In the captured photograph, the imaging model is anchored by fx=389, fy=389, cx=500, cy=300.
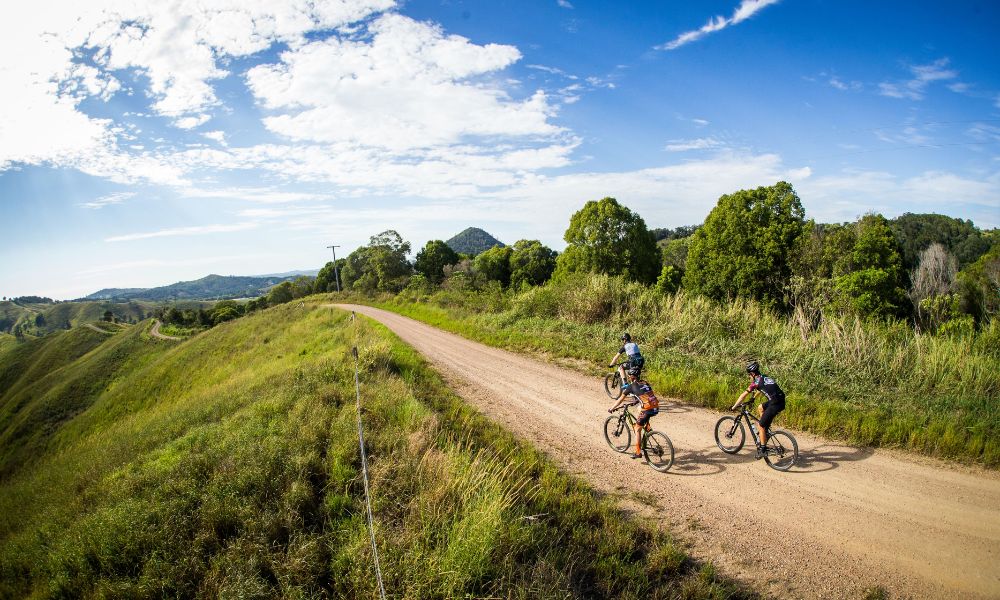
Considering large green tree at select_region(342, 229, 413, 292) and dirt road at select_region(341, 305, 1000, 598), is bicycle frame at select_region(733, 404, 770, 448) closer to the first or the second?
dirt road at select_region(341, 305, 1000, 598)

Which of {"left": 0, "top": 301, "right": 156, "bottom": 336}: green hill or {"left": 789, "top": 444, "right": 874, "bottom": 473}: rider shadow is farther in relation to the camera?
{"left": 0, "top": 301, "right": 156, "bottom": 336}: green hill

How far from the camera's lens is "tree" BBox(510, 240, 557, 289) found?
59781mm

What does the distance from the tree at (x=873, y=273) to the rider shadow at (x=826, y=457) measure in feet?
56.9

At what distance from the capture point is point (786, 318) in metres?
13.6

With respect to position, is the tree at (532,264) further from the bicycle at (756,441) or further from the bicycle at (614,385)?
the bicycle at (756,441)

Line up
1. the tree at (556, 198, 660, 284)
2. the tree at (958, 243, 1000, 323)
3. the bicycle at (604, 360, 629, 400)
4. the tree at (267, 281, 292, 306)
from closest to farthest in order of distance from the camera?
the bicycle at (604, 360, 629, 400)
the tree at (958, 243, 1000, 323)
the tree at (556, 198, 660, 284)
the tree at (267, 281, 292, 306)

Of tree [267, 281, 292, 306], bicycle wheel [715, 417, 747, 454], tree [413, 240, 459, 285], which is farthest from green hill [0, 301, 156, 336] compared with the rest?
bicycle wheel [715, 417, 747, 454]

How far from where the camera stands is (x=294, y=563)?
438 cm

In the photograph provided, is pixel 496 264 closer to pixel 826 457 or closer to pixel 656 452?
pixel 656 452

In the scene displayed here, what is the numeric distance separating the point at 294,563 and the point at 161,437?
949 cm

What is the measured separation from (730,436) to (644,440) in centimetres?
181

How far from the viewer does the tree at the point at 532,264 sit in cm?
5978

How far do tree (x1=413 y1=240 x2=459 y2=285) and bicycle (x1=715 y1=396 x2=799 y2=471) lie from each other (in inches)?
2144

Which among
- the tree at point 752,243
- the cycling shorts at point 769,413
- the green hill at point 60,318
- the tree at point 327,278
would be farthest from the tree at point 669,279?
the green hill at point 60,318
